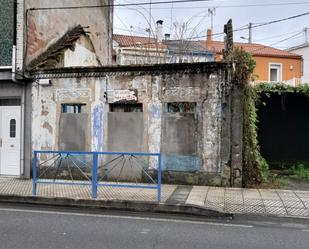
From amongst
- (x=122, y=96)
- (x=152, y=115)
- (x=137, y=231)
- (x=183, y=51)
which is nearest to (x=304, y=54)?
(x=183, y=51)

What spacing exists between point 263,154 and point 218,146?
3.31 metres

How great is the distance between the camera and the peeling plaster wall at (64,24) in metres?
11.5

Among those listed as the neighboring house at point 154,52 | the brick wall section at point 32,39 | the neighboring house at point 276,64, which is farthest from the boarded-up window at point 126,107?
the neighboring house at point 276,64

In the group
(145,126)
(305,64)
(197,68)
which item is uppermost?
(305,64)

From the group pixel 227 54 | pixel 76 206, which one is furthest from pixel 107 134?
pixel 227 54

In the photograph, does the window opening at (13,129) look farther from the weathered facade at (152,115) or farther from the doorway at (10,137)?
the weathered facade at (152,115)

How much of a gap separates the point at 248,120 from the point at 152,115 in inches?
105

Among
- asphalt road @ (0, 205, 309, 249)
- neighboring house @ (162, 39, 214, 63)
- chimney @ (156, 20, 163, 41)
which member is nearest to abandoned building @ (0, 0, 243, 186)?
asphalt road @ (0, 205, 309, 249)

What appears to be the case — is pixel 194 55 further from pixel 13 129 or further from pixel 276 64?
pixel 13 129

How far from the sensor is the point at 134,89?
10.6 metres

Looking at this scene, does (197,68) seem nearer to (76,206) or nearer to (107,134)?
(107,134)

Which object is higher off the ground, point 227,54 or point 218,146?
point 227,54

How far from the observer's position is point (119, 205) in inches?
314

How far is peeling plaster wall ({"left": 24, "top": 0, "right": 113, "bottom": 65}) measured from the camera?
37.9ft
